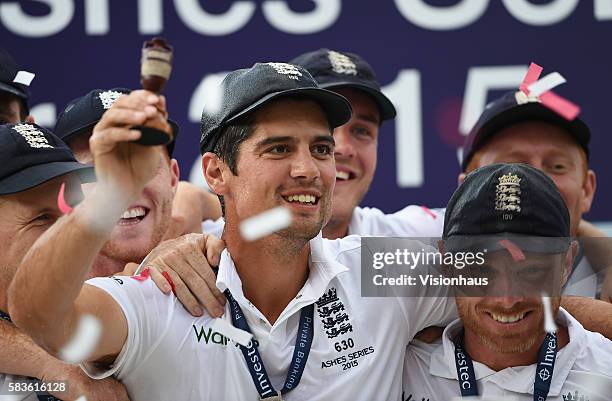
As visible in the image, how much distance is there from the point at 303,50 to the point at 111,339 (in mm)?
2653

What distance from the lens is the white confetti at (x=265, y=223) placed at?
8.69 feet

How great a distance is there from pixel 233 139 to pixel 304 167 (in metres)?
0.22

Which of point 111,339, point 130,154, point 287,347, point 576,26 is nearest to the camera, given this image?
point 130,154

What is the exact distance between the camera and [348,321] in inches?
107

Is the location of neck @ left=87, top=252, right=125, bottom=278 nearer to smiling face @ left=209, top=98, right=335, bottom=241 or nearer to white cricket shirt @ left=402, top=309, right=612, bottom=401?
smiling face @ left=209, top=98, right=335, bottom=241

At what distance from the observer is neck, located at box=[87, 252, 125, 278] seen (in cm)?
345

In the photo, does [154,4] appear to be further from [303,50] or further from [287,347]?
[287,347]

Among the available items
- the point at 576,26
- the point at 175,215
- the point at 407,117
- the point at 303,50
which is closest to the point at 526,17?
the point at 576,26

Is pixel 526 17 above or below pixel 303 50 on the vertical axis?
above

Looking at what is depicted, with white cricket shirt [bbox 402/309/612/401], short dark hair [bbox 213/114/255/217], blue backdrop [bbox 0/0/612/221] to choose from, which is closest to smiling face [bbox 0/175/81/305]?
short dark hair [bbox 213/114/255/217]

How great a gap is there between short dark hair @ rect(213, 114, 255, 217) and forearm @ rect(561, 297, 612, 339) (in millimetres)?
1054

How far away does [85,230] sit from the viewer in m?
2.08

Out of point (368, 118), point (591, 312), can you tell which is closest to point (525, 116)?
point (368, 118)

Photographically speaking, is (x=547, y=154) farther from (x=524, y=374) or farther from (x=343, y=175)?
(x=524, y=374)
